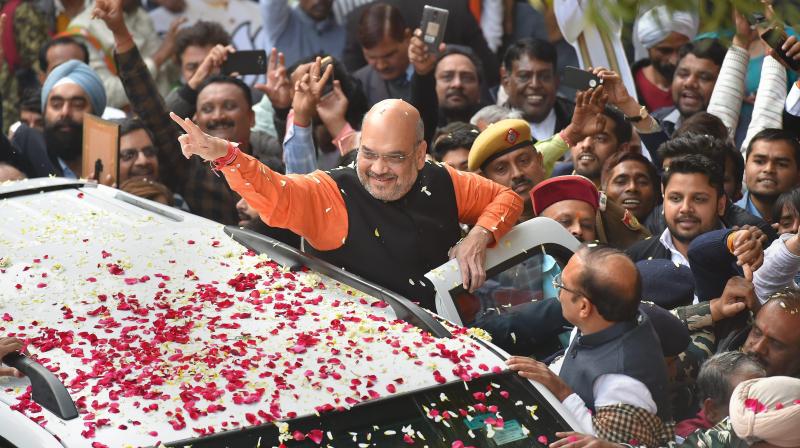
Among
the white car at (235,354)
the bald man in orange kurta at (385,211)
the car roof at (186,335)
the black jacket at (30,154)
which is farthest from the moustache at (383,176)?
the black jacket at (30,154)

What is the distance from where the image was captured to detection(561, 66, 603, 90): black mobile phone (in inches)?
310

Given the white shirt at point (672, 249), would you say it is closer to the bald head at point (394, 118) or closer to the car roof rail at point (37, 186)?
the bald head at point (394, 118)

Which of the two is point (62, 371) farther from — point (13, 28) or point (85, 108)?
point (13, 28)

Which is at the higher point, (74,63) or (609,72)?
(609,72)

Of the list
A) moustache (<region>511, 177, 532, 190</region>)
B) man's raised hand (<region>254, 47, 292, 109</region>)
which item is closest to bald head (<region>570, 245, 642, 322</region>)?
moustache (<region>511, 177, 532, 190</region>)

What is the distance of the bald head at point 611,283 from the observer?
4.74 metres

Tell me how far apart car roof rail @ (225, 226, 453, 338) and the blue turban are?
4.51 meters

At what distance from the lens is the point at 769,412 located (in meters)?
4.37

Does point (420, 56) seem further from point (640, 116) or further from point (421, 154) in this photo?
point (421, 154)

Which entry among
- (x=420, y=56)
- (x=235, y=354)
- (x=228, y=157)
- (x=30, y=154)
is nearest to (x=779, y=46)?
(x=420, y=56)

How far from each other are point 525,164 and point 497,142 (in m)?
0.25

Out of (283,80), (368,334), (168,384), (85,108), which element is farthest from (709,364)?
(85,108)

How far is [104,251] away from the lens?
17.3 ft

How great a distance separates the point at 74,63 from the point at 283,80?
6.61 ft
